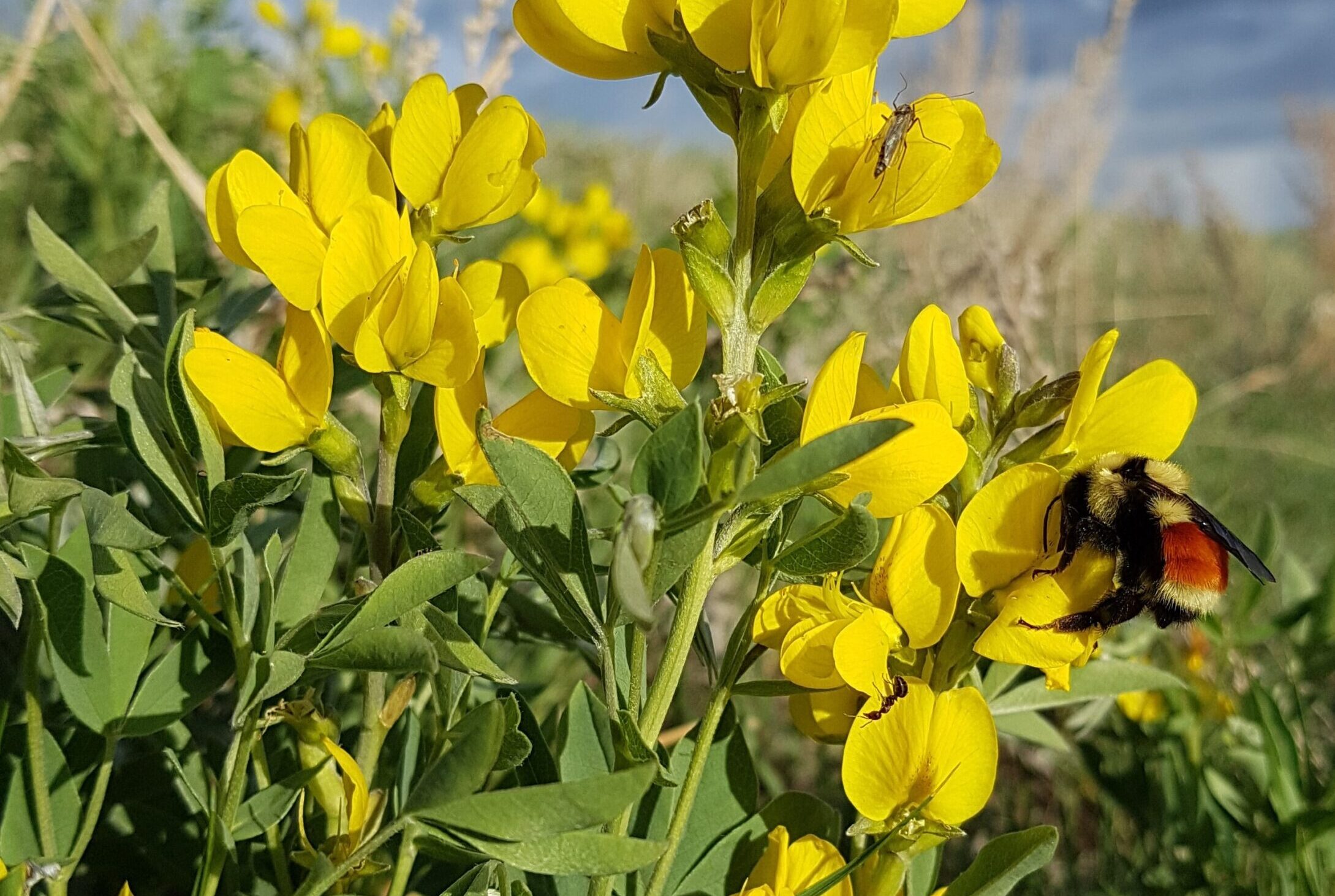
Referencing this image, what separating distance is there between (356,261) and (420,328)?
2.4 inches

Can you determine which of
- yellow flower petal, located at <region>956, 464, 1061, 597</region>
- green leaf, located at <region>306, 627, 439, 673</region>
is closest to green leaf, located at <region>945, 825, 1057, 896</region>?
yellow flower petal, located at <region>956, 464, 1061, 597</region>

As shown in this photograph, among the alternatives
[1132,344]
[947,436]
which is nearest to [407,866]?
[947,436]

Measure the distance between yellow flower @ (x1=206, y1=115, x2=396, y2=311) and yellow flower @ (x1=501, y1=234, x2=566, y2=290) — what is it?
5.10ft

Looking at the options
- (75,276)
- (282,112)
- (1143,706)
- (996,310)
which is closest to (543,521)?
(75,276)

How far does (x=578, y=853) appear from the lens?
1.73 ft

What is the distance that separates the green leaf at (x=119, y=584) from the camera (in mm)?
615

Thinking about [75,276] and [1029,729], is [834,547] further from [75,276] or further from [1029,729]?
[75,276]

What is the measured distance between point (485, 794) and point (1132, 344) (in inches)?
220

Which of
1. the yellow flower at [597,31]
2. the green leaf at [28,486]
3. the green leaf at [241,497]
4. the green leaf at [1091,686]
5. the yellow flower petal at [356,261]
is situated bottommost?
the green leaf at [1091,686]

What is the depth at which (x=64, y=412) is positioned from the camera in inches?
51.0

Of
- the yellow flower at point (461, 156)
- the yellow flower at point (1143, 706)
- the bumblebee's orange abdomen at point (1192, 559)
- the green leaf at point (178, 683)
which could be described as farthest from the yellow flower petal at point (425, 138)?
the yellow flower at point (1143, 706)

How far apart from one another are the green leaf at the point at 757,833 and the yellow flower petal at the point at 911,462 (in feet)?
0.81

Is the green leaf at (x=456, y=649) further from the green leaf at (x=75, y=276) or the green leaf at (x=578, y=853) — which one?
the green leaf at (x=75, y=276)

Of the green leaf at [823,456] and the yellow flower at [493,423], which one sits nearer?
the green leaf at [823,456]
